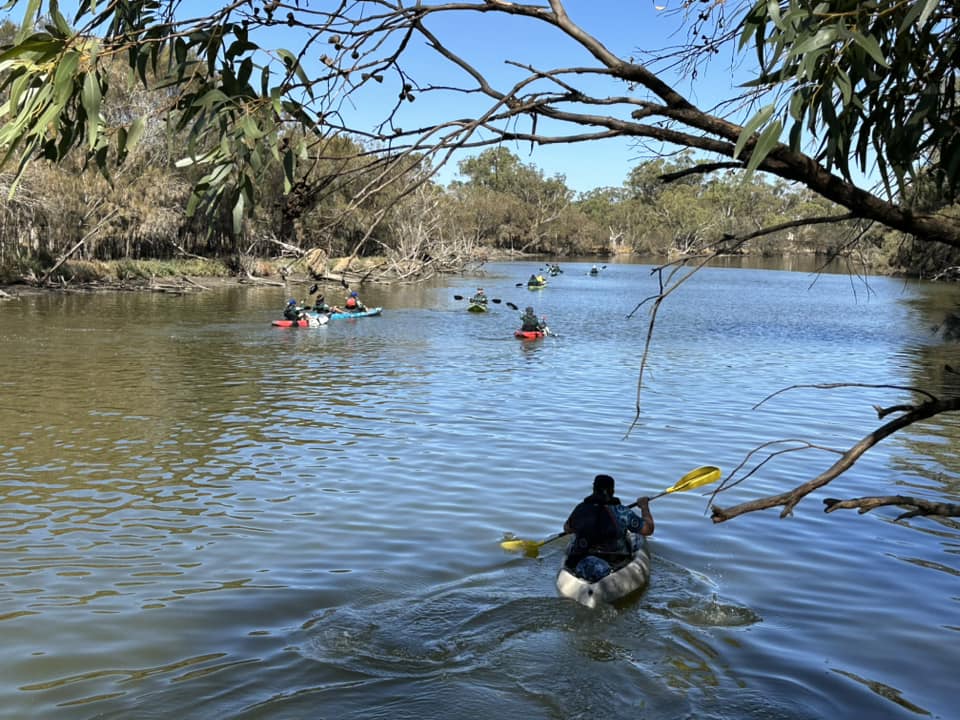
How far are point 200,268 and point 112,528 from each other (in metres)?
46.2

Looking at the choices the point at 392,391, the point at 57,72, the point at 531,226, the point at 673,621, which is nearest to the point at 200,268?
the point at 392,391

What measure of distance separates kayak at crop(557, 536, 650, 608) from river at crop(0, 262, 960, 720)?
0.44 ft

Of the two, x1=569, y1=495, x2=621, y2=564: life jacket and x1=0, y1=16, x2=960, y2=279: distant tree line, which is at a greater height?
x1=0, y1=16, x2=960, y2=279: distant tree line

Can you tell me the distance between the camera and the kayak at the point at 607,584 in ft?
27.5

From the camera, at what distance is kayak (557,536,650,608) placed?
838 cm

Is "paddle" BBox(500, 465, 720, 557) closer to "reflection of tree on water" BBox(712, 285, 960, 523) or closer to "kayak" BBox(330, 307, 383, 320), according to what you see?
"reflection of tree on water" BBox(712, 285, 960, 523)

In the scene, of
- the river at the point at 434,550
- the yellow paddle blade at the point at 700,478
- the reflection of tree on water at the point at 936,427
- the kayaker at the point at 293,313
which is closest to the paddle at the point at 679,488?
the yellow paddle blade at the point at 700,478

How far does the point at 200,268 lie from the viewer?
177ft

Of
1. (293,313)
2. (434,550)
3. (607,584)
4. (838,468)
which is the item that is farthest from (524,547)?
(293,313)

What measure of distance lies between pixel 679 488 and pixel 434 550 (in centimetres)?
268

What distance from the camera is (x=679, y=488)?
869cm

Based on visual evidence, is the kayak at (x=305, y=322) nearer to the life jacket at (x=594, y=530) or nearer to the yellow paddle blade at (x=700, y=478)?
the life jacket at (x=594, y=530)

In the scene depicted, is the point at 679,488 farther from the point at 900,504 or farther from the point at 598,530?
the point at 900,504

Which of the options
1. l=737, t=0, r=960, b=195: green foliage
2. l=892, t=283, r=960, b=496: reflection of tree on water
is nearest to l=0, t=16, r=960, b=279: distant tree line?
l=737, t=0, r=960, b=195: green foliage
